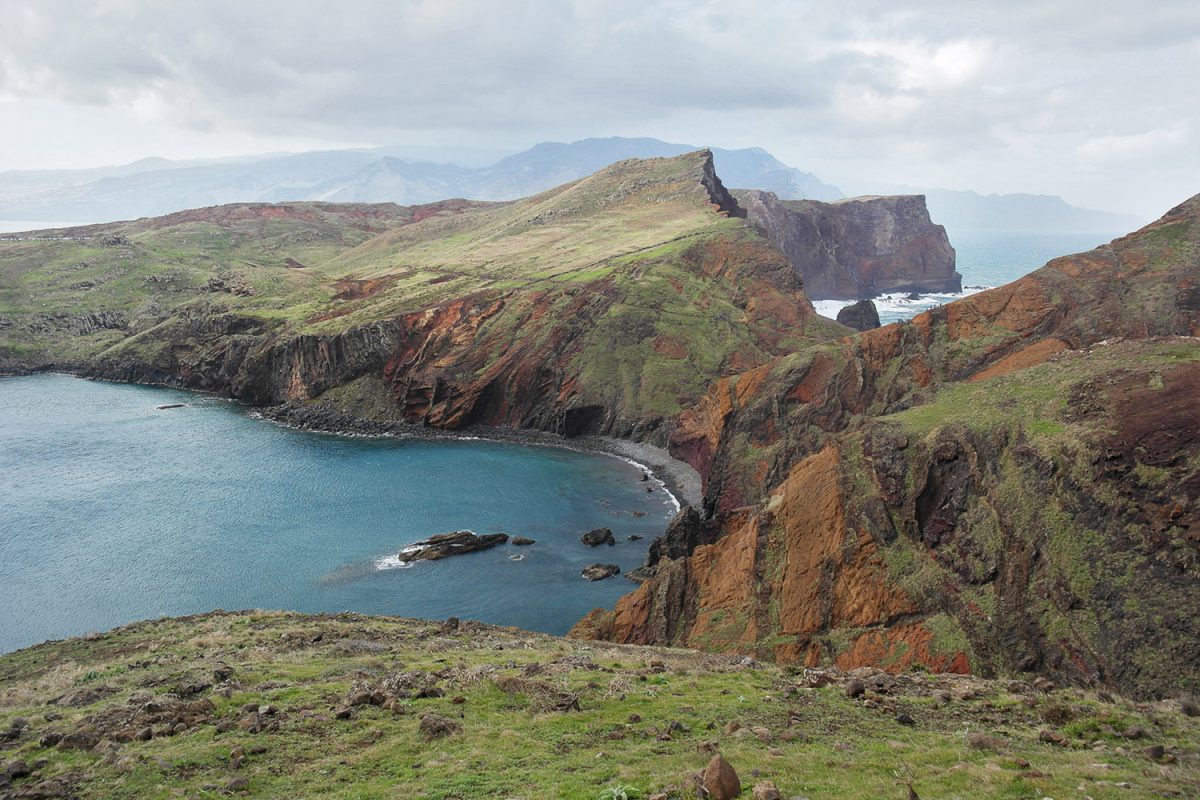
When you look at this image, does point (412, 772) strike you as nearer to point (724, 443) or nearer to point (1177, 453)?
point (1177, 453)

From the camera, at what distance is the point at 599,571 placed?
63094mm

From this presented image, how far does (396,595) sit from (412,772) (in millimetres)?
43133

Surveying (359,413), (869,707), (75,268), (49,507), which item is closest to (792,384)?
(869,707)

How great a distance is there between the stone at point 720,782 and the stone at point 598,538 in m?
53.8

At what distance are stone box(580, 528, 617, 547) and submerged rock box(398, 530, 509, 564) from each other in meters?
7.52

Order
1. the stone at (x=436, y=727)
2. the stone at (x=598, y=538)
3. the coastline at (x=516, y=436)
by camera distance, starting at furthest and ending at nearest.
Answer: the coastline at (x=516, y=436) < the stone at (x=598, y=538) < the stone at (x=436, y=727)

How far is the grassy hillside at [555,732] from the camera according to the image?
16.9m

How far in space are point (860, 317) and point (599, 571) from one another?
120 metres

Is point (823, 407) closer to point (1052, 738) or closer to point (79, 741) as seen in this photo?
point (1052, 738)

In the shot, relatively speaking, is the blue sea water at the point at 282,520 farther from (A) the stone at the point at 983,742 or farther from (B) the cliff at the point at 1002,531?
(A) the stone at the point at 983,742

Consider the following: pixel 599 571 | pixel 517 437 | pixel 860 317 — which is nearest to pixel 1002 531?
pixel 599 571

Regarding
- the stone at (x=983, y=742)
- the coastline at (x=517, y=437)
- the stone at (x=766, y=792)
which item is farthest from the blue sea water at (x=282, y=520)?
the stone at (x=766, y=792)

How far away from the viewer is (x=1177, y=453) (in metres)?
34.5

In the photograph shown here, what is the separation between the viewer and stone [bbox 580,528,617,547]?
6944 cm
